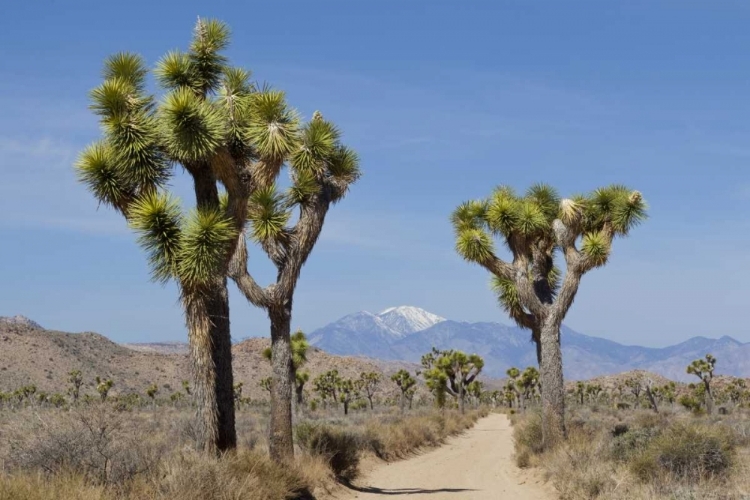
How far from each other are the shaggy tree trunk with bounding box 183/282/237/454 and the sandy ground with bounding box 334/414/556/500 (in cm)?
364

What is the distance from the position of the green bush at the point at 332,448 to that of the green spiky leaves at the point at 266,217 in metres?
4.89

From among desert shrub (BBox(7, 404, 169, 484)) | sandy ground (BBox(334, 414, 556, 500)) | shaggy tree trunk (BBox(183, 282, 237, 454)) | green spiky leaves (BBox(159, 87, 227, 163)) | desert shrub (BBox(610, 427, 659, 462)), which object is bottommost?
sandy ground (BBox(334, 414, 556, 500))

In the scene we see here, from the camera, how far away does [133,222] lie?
36.3 feet

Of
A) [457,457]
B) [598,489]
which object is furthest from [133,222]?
[457,457]

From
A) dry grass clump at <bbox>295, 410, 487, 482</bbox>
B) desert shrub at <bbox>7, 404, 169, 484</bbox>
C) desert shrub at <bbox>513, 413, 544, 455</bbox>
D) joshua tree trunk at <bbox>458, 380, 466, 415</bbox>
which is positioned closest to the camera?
desert shrub at <bbox>7, 404, 169, 484</bbox>

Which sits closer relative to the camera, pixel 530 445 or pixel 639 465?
pixel 639 465

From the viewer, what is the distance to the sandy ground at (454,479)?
46.0 feet

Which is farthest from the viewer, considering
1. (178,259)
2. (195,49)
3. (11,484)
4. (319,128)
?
(319,128)

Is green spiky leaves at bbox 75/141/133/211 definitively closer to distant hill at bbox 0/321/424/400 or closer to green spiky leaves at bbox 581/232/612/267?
green spiky leaves at bbox 581/232/612/267

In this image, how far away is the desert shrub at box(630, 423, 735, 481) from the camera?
11273 millimetres

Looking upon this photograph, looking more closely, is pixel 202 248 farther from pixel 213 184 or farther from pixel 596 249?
pixel 596 249

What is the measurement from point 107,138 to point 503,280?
12.2m

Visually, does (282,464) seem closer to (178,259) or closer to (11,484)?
(178,259)

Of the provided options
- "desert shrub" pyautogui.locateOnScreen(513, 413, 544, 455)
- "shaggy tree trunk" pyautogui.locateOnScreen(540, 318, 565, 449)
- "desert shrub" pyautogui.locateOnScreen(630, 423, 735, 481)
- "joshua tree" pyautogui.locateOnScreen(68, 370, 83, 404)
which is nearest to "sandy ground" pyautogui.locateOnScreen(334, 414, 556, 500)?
"desert shrub" pyautogui.locateOnScreen(513, 413, 544, 455)
